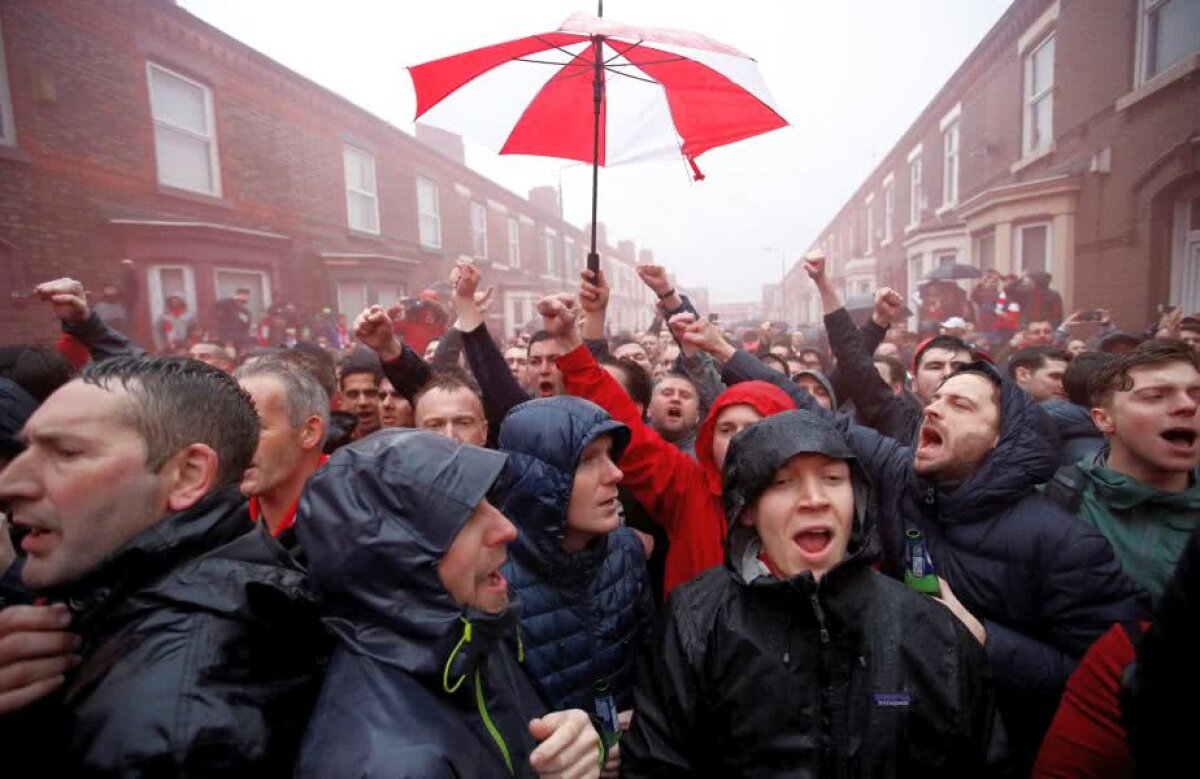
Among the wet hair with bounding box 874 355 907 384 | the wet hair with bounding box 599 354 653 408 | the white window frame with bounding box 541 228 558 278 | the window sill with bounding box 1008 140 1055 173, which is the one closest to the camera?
the wet hair with bounding box 599 354 653 408

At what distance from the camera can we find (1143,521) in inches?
83.7

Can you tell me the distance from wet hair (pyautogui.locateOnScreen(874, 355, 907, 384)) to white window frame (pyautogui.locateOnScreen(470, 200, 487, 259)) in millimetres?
18625

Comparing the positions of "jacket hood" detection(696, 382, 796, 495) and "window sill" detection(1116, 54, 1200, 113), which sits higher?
"window sill" detection(1116, 54, 1200, 113)

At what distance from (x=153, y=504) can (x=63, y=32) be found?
10.2 meters

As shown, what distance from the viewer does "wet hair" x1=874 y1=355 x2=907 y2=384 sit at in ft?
16.0

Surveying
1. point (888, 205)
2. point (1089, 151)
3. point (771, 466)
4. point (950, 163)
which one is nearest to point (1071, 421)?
point (771, 466)

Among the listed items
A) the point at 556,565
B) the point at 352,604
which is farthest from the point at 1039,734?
the point at 352,604

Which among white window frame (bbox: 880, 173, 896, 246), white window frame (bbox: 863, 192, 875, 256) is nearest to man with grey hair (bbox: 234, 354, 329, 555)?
white window frame (bbox: 880, 173, 896, 246)

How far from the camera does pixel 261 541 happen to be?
1280 millimetres

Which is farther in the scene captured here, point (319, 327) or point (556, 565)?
point (319, 327)

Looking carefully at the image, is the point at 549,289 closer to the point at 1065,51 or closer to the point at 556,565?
the point at 1065,51

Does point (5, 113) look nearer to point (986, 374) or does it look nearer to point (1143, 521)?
point (986, 374)

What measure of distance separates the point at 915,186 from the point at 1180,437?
2045 cm

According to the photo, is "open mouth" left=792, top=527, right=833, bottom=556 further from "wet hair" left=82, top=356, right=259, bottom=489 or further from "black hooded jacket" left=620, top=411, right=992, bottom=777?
"wet hair" left=82, top=356, right=259, bottom=489
